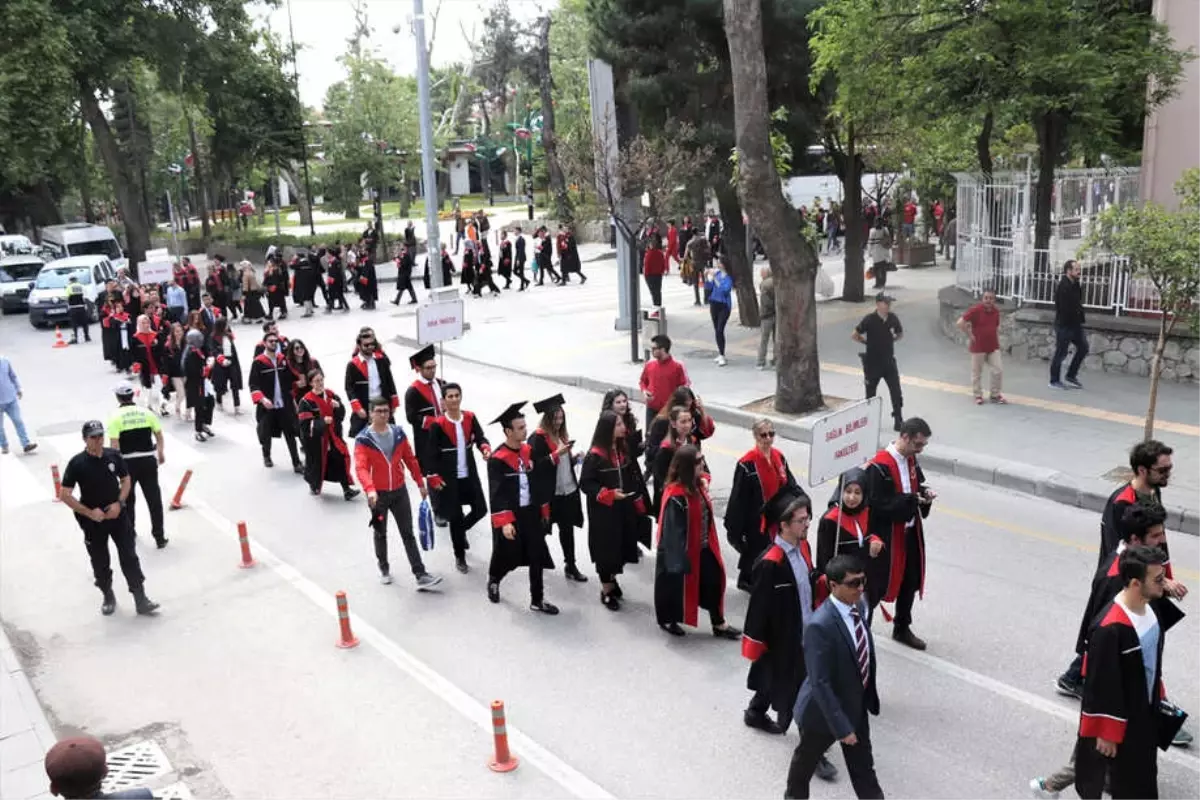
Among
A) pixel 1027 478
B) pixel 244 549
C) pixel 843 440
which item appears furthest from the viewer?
pixel 1027 478

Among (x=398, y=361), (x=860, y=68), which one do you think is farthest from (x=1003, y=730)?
(x=398, y=361)

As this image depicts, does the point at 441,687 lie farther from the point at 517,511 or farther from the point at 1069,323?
the point at 1069,323

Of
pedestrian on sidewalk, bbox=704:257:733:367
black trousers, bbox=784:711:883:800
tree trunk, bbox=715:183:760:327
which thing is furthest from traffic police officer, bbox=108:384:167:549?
tree trunk, bbox=715:183:760:327

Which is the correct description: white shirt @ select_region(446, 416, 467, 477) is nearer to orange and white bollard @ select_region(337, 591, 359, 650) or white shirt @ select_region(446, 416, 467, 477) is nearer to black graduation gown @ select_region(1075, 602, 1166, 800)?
orange and white bollard @ select_region(337, 591, 359, 650)

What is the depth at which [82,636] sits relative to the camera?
851cm

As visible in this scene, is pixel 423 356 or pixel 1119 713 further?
pixel 423 356

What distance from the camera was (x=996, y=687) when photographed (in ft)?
22.5

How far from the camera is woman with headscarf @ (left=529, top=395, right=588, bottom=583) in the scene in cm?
828

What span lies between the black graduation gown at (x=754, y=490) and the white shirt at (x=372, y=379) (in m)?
5.28

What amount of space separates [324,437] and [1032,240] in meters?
11.8

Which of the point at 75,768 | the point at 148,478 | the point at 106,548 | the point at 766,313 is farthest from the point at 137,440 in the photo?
the point at 766,313

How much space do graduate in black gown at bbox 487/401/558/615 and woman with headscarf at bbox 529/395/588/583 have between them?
9 centimetres

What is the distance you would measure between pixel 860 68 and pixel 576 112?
1473 inches

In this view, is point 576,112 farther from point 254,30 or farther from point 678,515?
point 678,515
